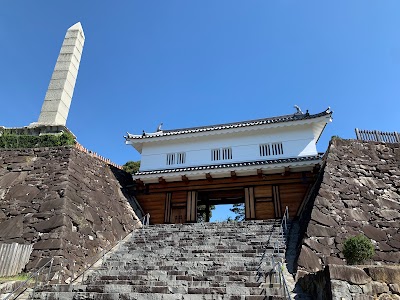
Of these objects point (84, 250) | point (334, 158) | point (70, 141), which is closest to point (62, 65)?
point (70, 141)

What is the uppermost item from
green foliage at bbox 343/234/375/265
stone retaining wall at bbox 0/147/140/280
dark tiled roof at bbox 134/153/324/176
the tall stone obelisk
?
the tall stone obelisk

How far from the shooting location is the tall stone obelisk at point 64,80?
27.9 metres

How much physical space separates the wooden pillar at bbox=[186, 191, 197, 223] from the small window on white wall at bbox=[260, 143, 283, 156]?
4399mm

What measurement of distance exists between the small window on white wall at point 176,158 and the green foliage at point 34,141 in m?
8.08

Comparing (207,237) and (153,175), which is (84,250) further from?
(153,175)

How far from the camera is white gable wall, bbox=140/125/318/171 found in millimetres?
14664

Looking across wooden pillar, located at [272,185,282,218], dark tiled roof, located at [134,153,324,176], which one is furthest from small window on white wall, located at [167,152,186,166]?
wooden pillar, located at [272,185,282,218]

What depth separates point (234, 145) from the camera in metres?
15.6

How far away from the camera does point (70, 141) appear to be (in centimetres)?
1962

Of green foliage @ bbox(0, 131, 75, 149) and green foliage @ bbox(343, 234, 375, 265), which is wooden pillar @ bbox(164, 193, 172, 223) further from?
green foliage @ bbox(343, 234, 375, 265)

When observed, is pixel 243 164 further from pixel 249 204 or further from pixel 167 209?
pixel 167 209

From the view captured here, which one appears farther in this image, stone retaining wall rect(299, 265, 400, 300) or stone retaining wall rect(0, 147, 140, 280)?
stone retaining wall rect(0, 147, 140, 280)

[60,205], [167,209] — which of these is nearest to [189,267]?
[60,205]

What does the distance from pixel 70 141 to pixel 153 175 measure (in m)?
8.51
